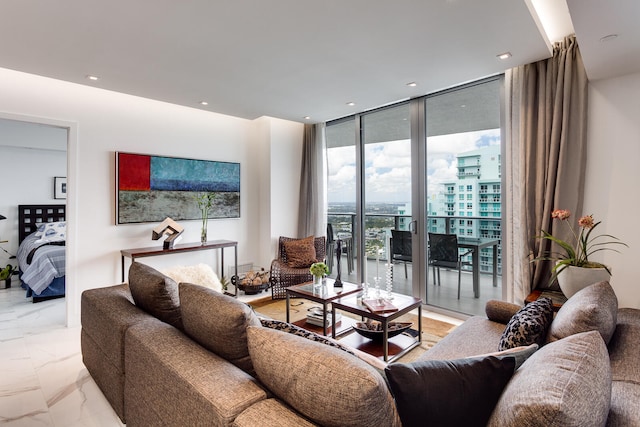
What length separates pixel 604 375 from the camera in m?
0.95

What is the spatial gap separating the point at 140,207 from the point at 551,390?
4.30m

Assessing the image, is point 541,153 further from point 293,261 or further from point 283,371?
point 293,261

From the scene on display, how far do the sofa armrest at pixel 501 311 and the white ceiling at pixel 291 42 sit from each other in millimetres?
1788

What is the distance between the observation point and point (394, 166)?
4.24 metres

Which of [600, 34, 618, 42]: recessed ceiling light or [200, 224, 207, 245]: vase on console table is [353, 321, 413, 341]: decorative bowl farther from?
[200, 224, 207, 245]: vase on console table

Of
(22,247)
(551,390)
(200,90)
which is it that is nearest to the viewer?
(551,390)

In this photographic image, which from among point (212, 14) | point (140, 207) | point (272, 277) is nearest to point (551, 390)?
point (212, 14)

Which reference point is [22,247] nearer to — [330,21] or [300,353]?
[330,21]

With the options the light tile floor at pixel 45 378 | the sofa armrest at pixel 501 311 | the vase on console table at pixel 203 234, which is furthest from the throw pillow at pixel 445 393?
the vase on console table at pixel 203 234

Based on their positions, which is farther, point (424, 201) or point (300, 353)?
point (424, 201)

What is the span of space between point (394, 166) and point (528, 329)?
118 inches

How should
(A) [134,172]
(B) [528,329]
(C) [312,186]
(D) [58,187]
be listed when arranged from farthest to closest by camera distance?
(D) [58,187] → (C) [312,186] → (A) [134,172] → (B) [528,329]

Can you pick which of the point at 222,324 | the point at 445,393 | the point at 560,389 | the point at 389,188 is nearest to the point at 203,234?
the point at 389,188

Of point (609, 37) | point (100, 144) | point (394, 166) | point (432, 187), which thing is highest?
point (609, 37)
